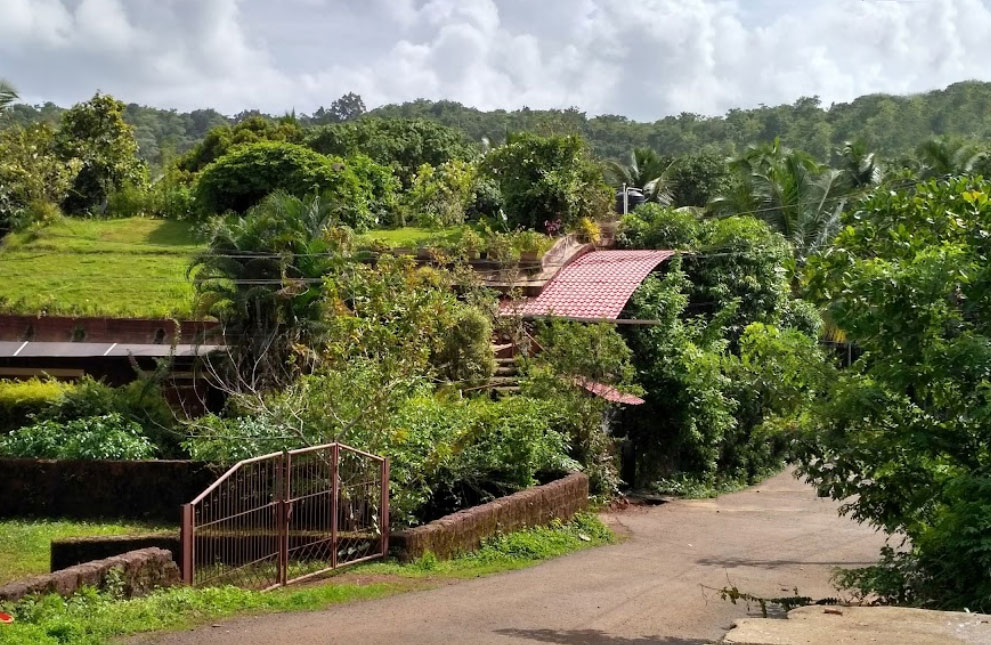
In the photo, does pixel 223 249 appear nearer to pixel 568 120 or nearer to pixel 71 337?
pixel 71 337

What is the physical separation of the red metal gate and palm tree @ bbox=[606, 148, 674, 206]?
32.4 metres

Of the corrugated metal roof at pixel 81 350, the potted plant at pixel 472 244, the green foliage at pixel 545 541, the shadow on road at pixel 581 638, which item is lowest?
the green foliage at pixel 545 541

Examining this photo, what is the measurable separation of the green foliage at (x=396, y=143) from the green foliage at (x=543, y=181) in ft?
47.9

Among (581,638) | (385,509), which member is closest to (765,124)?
(385,509)

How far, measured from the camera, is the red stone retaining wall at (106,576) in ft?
29.0

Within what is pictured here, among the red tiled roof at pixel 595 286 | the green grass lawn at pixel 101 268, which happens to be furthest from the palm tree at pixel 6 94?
the red tiled roof at pixel 595 286

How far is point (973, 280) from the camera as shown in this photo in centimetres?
976

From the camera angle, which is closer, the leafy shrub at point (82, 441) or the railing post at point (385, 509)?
the railing post at point (385, 509)

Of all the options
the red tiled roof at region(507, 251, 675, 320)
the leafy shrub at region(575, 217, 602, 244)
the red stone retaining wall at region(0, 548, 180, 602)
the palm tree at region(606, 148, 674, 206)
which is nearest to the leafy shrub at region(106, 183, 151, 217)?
the leafy shrub at region(575, 217, 602, 244)

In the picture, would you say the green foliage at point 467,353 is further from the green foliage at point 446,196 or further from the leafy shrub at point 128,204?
the leafy shrub at point 128,204

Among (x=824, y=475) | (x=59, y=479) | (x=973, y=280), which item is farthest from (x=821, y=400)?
(x=59, y=479)

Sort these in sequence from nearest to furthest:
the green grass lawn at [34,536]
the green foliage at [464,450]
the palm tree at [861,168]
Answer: the green grass lawn at [34,536], the green foliage at [464,450], the palm tree at [861,168]

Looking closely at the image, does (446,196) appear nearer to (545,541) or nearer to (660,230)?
(660,230)

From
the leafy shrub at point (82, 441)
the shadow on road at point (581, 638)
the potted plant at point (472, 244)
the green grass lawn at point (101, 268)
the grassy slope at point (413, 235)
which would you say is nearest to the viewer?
the shadow on road at point (581, 638)
